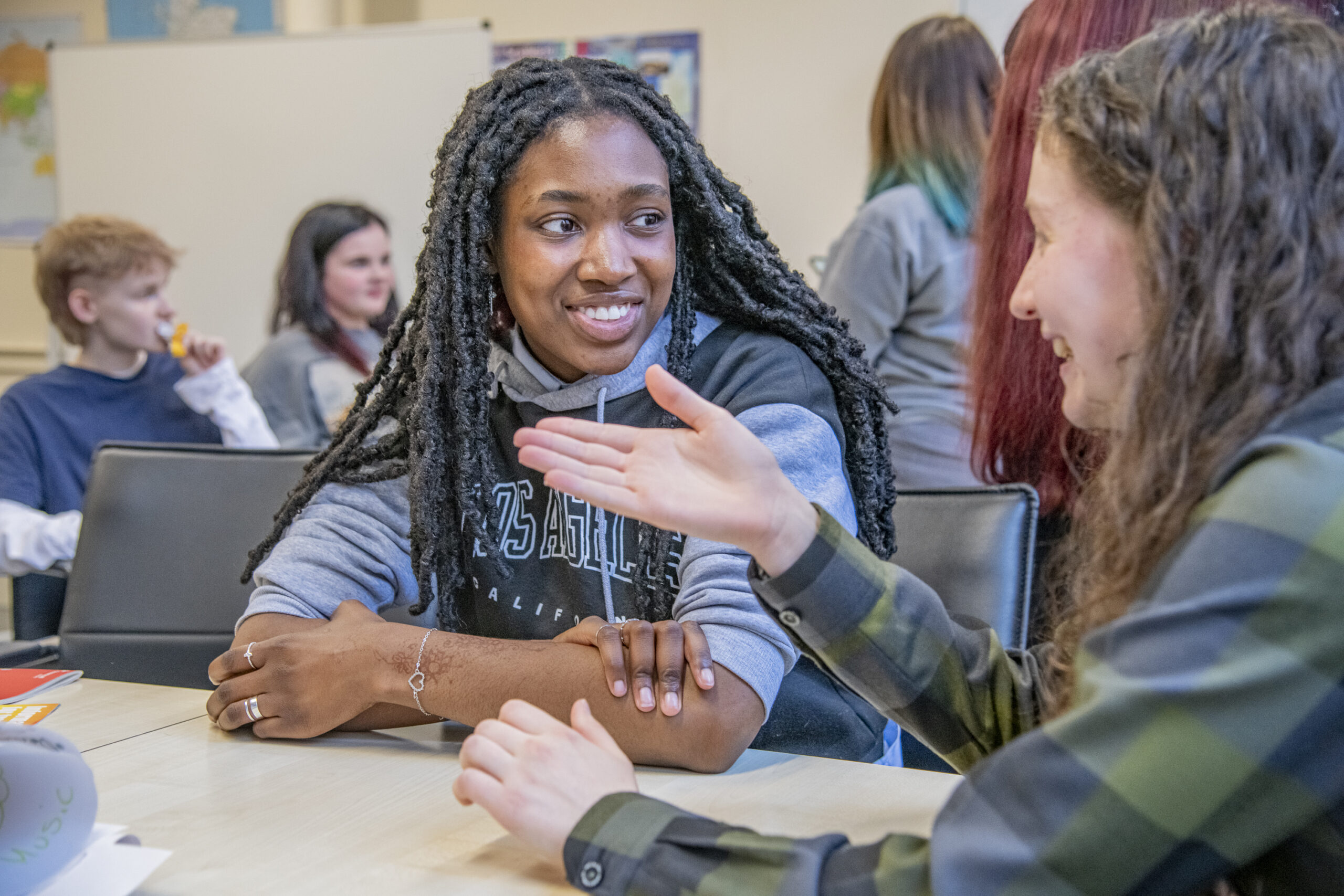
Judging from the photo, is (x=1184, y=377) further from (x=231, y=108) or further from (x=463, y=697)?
(x=231, y=108)

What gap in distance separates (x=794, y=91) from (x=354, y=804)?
11.3 feet

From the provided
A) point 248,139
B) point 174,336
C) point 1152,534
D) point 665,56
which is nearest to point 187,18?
point 248,139

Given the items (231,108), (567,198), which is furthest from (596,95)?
(231,108)

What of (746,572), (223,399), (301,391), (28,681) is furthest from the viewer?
(301,391)

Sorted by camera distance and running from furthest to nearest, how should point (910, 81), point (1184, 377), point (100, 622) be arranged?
point (910, 81) < point (100, 622) < point (1184, 377)

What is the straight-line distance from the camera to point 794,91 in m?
3.92

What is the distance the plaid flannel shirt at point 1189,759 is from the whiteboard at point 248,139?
11.6 ft

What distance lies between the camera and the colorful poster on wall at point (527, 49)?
4.24 meters

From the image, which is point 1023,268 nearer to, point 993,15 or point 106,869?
point 106,869

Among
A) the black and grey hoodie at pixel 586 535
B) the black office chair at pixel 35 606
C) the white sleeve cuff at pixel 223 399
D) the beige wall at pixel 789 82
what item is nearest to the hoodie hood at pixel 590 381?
the black and grey hoodie at pixel 586 535

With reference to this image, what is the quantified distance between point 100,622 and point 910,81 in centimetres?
173

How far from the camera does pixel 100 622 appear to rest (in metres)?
1.53

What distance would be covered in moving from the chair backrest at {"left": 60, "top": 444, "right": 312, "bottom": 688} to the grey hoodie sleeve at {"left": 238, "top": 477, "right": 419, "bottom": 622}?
0.28 meters

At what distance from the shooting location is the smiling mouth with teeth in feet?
4.16
